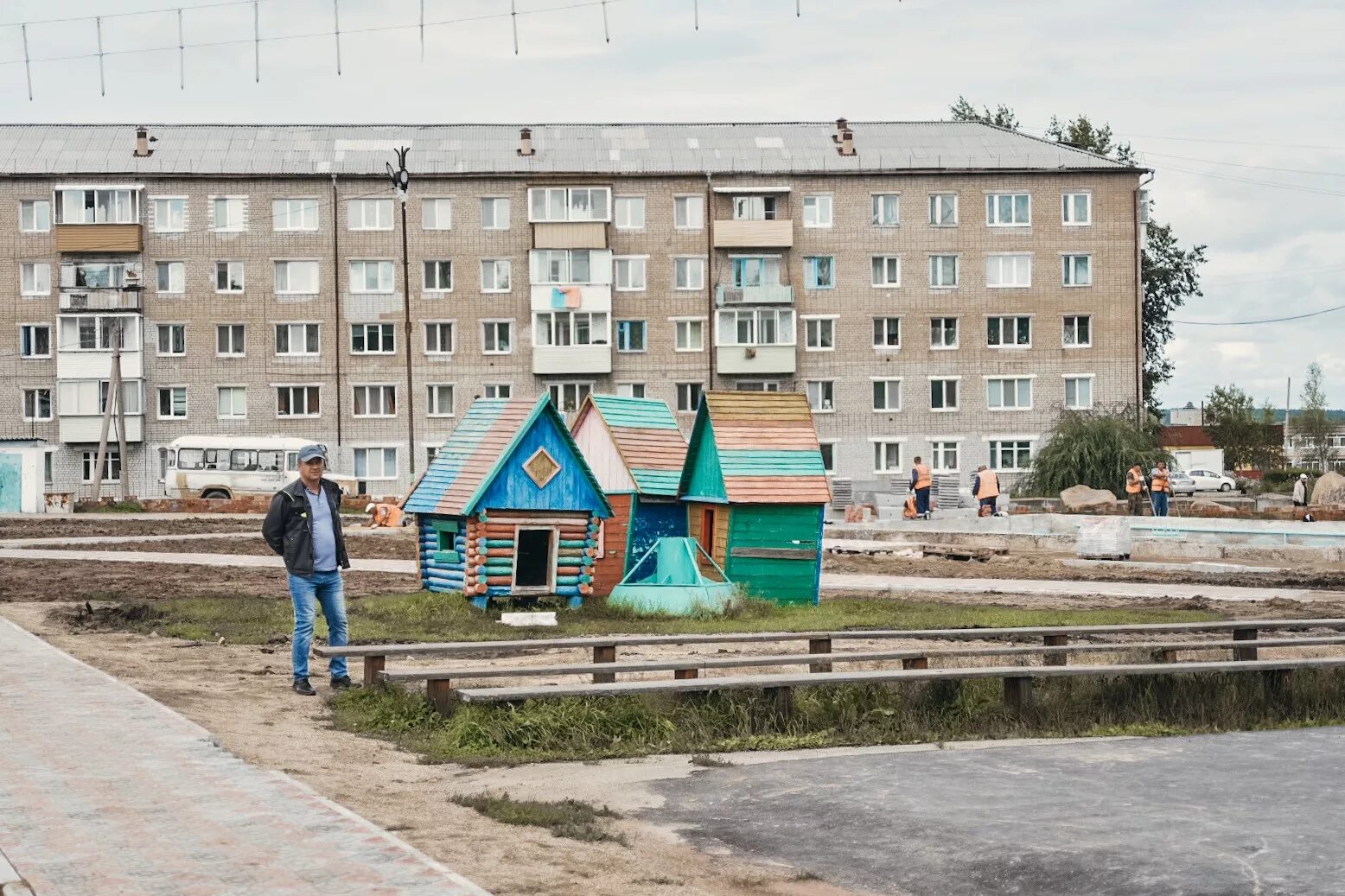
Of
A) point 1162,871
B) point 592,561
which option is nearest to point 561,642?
point 1162,871

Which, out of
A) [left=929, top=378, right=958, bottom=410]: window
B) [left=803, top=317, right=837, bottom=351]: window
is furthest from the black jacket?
[left=929, top=378, right=958, bottom=410]: window

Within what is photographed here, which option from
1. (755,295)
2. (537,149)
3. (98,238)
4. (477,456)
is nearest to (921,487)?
(755,295)

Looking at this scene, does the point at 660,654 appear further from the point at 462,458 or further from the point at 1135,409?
the point at 1135,409

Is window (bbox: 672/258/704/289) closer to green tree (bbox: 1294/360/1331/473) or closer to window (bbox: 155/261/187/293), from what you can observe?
window (bbox: 155/261/187/293)

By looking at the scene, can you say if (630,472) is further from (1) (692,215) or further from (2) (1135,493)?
(1) (692,215)

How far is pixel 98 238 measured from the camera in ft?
216

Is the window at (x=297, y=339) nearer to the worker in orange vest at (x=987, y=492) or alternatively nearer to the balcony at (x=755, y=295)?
the balcony at (x=755, y=295)

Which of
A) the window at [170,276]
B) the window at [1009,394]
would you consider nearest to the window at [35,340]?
the window at [170,276]

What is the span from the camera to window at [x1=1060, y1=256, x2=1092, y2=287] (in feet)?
226

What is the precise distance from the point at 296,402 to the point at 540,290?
34.0 feet

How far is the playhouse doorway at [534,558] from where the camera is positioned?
22159 mm

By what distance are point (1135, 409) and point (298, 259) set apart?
32.6 metres

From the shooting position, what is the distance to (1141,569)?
31.9m

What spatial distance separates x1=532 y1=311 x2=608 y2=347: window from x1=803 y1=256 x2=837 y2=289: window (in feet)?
27.2
